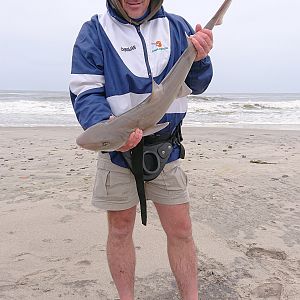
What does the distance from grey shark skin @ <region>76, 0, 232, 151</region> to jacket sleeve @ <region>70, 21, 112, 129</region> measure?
22 cm

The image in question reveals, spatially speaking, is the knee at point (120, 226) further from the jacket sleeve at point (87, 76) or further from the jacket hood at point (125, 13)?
the jacket hood at point (125, 13)

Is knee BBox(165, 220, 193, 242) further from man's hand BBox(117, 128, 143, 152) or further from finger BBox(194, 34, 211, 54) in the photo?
finger BBox(194, 34, 211, 54)

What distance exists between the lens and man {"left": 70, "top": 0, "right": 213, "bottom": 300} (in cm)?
267

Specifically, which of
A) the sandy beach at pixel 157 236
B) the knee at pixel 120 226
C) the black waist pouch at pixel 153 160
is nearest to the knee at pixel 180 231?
the knee at pixel 120 226

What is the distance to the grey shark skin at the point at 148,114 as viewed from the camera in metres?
2.33

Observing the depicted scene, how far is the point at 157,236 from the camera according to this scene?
14.4 ft

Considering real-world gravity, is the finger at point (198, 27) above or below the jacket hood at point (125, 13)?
below

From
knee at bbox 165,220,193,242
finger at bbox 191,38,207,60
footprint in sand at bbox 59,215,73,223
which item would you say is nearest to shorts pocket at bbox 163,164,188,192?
knee at bbox 165,220,193,242

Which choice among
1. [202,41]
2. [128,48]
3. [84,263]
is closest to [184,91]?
[202,41]

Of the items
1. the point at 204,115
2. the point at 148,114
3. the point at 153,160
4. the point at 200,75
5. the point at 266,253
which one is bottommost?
the point at 204,115

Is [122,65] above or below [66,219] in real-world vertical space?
above

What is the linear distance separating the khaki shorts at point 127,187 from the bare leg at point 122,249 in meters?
0.09

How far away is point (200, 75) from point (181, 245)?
1142 mm

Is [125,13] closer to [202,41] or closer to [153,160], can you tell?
[202,41]
